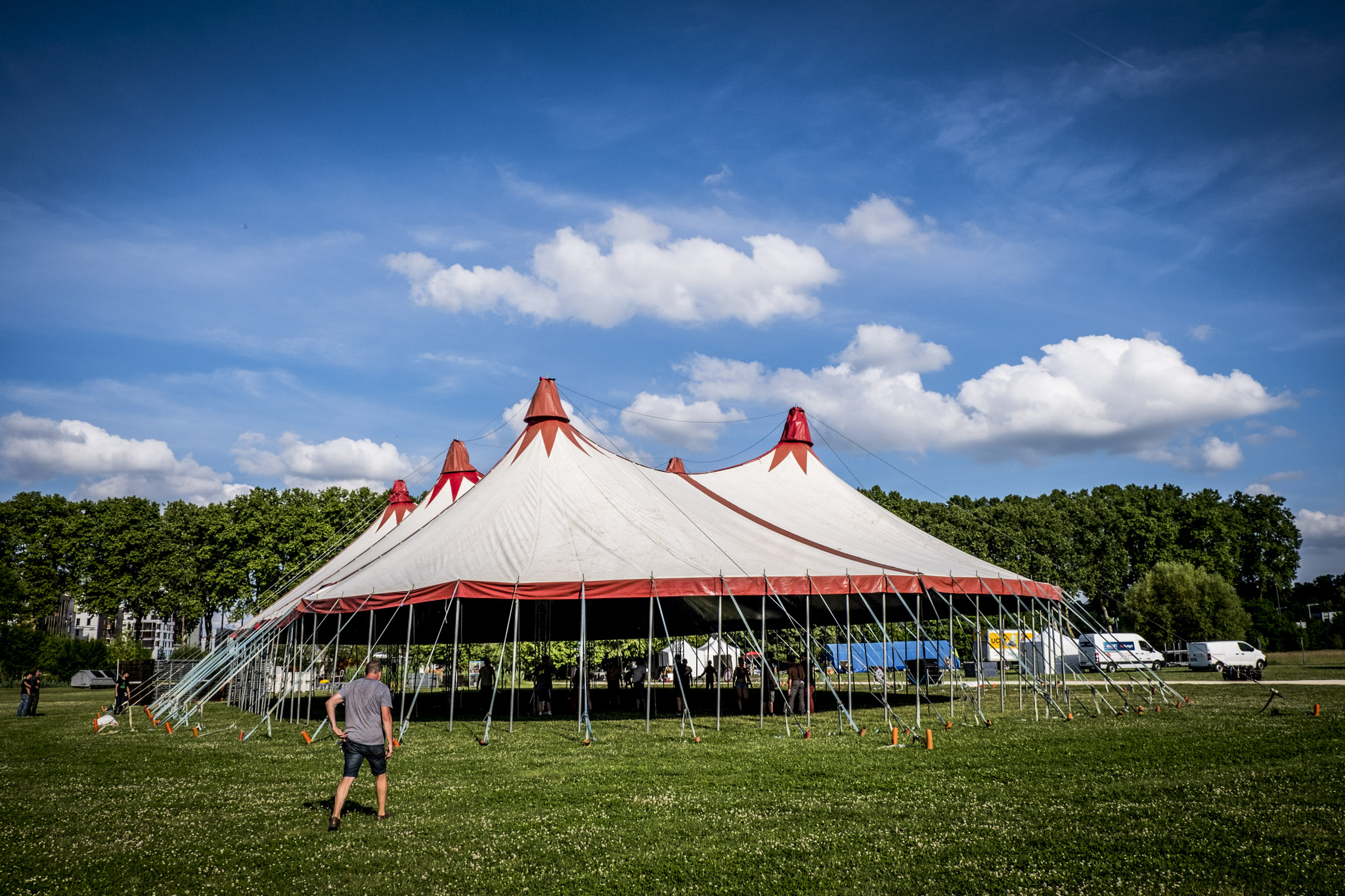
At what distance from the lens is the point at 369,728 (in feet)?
24.4

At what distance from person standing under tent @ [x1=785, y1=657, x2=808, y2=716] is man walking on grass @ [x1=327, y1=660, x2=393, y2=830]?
10.1 m

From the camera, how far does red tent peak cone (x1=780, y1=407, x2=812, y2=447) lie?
24.6 meters

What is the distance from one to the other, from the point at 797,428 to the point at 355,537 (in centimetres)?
2576

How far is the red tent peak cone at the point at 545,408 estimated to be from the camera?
1891cm

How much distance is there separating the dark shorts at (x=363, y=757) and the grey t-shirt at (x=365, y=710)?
3cm

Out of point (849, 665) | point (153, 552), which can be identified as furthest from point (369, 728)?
point (153, 552)

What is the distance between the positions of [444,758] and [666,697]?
12009 mm

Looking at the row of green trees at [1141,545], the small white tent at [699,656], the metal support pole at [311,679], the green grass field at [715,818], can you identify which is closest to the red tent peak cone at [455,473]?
the metal support pole at [311,679]

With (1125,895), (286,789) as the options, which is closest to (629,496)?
(286,789)

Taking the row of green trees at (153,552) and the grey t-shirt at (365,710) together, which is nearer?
the grey t-shirt at (365,710)

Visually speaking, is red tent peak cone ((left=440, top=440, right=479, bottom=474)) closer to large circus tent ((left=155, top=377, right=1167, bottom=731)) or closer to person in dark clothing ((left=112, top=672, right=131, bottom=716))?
large circus tent ((left=155, top=377, right=1167, bottom=731))

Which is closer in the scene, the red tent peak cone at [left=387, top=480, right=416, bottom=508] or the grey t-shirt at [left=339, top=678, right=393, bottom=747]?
the grey t-shirt at [left=339, top=678, right=393, bottom=747]

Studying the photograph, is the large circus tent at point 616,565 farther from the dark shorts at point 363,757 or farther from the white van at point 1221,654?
the white van at point 1221,654

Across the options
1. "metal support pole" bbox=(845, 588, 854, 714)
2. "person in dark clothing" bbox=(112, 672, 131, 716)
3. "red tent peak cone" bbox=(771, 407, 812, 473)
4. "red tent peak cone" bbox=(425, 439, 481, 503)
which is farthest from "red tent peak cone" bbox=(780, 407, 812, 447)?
"person in dark clothing" bbox=(112, 672, 131, 716)
